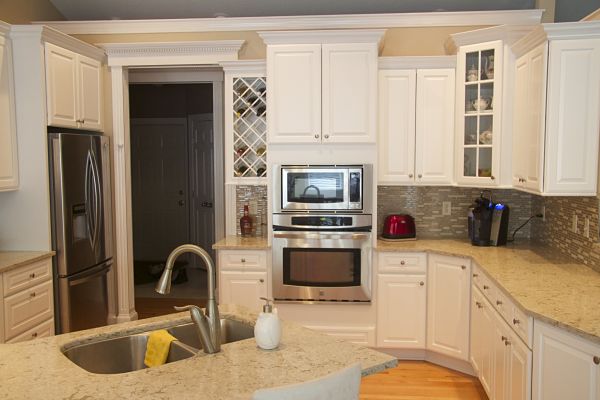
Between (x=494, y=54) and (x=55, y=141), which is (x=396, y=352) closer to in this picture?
(x=494, y=54)

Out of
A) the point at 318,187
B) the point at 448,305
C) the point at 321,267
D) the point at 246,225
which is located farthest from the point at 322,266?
the point at 448,305

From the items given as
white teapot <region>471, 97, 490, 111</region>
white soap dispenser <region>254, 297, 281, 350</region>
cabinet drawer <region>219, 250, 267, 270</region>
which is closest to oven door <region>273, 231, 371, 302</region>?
cabinet drawer <region>219, 250, 267, 270</region>

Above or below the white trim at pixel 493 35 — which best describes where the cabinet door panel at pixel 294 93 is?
below

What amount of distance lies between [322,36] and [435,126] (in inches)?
43.6

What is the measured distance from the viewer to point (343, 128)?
13.3 ft

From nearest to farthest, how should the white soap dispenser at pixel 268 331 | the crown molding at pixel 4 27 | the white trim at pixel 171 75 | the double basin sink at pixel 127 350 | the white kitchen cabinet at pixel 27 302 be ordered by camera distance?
the white soap dispenser at pixel 268 331, the double basin sink at pixel 127 350, the white kitchen cabinet at pixel 27 302, the crown molding at pixel 4 27, the white trim at pixel 171 75

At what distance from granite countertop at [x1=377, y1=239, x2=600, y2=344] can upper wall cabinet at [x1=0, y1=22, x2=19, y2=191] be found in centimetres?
266

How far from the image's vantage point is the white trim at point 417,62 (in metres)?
4.15

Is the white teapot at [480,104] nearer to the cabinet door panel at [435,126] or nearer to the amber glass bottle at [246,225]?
the cabinet door panel at [435,126]

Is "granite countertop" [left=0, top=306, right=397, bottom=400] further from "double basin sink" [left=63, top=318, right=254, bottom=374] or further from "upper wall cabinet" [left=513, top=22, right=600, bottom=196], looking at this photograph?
"upper wall cabinet" [left=513, top=22, right=600, bottom=196]

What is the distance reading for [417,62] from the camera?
4168 mm

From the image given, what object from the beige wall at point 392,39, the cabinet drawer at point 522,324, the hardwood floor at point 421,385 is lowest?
the hardwood floor at point 421,385

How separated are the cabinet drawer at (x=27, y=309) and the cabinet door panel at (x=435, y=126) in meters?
2.85

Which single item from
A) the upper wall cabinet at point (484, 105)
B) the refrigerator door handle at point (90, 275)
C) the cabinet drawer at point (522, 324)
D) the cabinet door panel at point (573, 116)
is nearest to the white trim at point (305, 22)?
the upper wall cabinet at point (484, 105)
